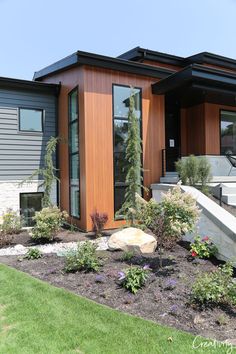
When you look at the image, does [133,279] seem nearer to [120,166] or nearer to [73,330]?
[73,330]

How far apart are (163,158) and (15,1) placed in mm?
6092

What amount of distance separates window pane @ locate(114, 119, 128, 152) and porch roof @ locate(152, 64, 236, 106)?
1612 mm

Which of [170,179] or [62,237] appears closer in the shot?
[62,237]

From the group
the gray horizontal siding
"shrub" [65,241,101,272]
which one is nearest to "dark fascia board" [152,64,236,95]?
the gray horizontal siding

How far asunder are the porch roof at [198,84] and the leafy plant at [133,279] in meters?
6.53

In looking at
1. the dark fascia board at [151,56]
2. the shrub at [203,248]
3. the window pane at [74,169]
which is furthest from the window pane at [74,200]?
the dark fascia board at [151,56]

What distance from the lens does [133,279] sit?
474 cm

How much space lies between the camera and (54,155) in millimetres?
11539

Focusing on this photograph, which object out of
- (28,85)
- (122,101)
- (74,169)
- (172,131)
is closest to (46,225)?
(74,169)

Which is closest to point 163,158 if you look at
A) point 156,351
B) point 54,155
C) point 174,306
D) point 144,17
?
point 54,155

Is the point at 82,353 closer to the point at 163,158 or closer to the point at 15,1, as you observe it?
the point at 15,1

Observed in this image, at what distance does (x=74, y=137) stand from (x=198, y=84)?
4.15m

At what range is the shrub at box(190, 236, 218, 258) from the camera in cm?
614

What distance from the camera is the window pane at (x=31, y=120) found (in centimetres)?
1099
